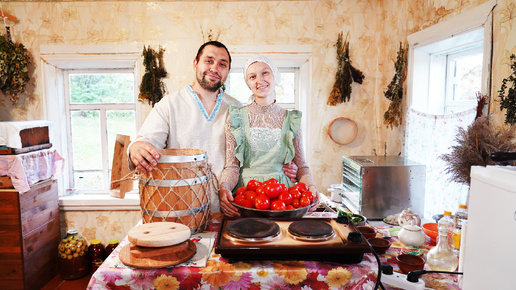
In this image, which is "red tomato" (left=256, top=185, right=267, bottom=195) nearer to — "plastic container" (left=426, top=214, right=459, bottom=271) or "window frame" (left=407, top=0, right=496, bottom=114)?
"plastic container" (left=426, top=214, right=459, bottom=271)

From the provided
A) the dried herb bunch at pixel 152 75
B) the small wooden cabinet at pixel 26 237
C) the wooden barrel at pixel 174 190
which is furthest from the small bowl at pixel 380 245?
the small wooden cabinet at pixel 26 237

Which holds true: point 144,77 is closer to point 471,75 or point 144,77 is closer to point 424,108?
point 424,108

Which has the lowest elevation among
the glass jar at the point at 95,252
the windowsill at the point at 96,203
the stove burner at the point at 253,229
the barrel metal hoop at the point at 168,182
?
the glass jar at the point at 95,252

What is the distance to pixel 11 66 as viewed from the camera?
9.81 ft

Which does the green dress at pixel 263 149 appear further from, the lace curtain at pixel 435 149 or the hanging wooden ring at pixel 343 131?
the hanging wooden ring at pixel 343 131

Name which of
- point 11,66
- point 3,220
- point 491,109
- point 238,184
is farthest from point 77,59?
point 491,109

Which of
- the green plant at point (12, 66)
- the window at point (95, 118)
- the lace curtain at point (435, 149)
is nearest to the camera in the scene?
the lace curtain at point (435, 149)

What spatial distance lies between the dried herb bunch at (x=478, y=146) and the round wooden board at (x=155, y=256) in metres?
1.31

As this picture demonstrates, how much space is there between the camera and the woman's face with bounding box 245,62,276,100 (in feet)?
5.86

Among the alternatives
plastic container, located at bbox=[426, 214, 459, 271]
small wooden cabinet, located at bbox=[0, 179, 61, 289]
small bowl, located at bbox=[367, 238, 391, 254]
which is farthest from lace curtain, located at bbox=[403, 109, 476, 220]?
small wooden cabinet, located at bbox=[0, 179, 61, 289]

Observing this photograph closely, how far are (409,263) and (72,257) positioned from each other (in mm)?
3056

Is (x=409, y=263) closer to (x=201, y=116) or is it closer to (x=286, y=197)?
(x=286, y=197)

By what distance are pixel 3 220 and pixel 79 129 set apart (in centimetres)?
121

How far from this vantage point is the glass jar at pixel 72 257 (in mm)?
3066
